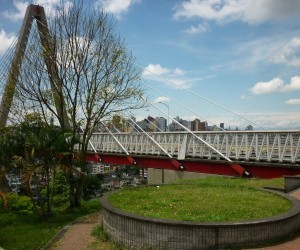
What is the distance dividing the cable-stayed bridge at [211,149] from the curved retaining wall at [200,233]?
7705mm

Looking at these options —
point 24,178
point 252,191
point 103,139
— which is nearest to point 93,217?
point 24,178

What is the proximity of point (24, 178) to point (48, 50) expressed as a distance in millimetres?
4867

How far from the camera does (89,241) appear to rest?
8.17m

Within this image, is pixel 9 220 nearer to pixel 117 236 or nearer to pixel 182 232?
pixel 117 236

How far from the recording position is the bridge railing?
1816 cm

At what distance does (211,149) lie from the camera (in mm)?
22781

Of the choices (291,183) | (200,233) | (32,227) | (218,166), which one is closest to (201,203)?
(200,233)

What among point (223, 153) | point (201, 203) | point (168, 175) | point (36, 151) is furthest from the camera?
point (168, 175)

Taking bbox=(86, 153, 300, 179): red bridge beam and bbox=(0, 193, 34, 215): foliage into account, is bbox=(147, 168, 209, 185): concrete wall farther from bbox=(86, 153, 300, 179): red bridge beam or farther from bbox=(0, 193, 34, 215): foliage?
bbox=(0, 193, 34, 215): foliage

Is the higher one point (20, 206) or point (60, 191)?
point (60, 191)

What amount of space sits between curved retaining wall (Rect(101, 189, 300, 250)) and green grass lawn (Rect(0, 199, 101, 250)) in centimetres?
247

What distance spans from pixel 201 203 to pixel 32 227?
16.0 ft

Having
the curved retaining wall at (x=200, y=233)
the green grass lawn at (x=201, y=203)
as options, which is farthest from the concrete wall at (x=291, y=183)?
the curved retaining wall at (x=200, y=233)

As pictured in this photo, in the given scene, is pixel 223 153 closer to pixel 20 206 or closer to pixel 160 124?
pixel 20 206
